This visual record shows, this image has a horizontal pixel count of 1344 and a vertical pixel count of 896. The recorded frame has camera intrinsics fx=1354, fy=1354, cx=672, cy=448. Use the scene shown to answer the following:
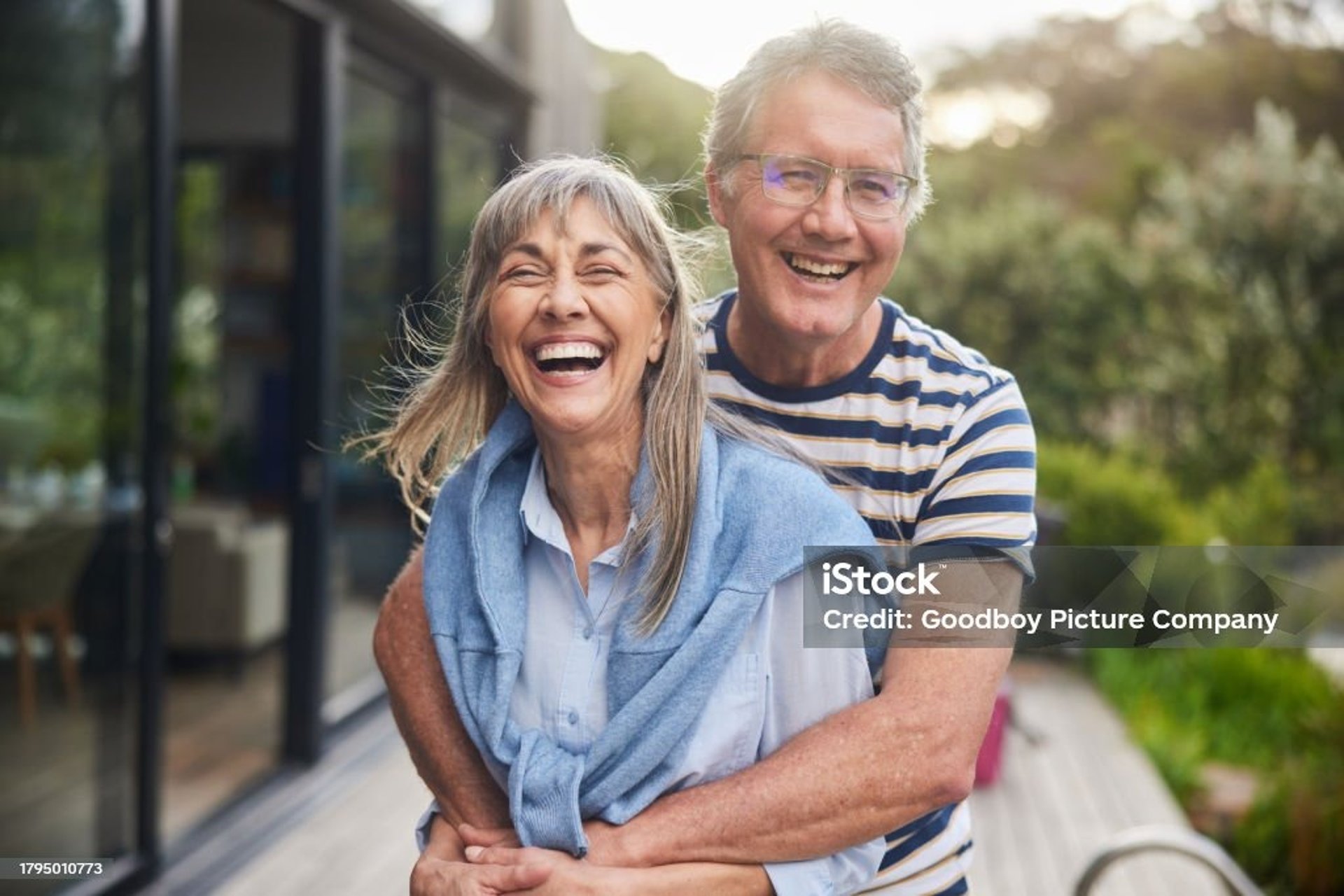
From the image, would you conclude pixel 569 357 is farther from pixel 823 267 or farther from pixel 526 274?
pixel 823 267

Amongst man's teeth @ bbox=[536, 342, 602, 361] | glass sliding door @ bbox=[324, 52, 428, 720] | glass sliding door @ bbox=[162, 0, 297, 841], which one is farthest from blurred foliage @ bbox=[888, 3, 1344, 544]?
man's teeth @ bbox=[536, 342, 602, 361]

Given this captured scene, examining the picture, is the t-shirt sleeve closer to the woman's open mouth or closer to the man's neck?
the man's neck

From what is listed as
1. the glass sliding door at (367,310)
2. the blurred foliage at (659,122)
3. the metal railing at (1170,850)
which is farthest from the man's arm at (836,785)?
the glass sliding door at (367,310)

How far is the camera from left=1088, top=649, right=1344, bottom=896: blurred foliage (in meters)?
4.46

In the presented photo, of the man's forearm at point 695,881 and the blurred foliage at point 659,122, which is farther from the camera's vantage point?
the blurred foliage at point 659,122

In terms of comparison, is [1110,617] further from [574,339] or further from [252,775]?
[252,775]

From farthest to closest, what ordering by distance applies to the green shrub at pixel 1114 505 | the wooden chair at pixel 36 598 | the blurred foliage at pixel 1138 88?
the blurred foliage at pixel 1138 88 < the green shrub at pixel 1114 505 < the wooden chair at pixel 36 598

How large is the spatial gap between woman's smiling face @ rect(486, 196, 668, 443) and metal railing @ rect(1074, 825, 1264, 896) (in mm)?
1855

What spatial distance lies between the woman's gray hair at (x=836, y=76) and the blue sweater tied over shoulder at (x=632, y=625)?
0.28 meters

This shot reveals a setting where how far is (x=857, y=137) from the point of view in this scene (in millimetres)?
1187

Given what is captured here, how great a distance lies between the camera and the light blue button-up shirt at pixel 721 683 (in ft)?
3.69

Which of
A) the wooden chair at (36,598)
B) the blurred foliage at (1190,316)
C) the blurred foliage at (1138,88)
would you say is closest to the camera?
the wooden chair at (36,598)

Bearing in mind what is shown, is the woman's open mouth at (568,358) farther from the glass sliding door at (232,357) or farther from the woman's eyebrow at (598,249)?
the glass sliding door at (232,357)

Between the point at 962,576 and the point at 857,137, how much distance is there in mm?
392
